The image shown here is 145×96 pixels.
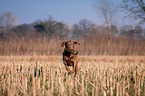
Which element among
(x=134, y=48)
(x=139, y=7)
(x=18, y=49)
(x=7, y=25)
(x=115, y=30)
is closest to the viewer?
(x=18, y=49)

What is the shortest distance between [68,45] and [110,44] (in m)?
8.80

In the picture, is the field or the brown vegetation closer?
the field

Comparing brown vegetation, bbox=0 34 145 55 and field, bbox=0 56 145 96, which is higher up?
brown vegetation, bbox=0 34 145 55

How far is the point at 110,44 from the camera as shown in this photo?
12.4m

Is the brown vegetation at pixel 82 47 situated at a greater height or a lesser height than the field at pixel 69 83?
greater

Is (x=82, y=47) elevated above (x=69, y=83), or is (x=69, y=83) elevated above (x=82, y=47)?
(x=82, y=47)

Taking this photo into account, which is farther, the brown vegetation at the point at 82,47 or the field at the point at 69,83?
the brown vegetation at the point at 82,47

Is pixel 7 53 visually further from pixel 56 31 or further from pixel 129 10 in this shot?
pixel 56 31

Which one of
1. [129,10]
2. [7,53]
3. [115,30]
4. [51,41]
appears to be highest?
[129,10]

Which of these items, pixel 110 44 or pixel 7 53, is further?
pixel 110 44

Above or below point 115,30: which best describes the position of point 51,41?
below

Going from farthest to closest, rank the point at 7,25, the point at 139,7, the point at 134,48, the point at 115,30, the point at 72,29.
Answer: the point at 72,29 → the point at 7,25 → the point at 115,30 → the point at 139,7 → the point at 134,48

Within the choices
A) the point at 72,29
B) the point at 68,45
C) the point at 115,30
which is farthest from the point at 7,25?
the point at 68,45

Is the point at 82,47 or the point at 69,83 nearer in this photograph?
the point at 69,83
